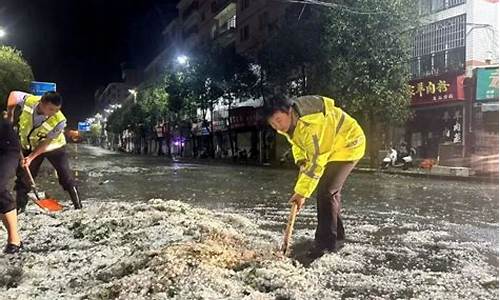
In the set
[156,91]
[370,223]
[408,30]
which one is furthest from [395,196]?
[156,91]

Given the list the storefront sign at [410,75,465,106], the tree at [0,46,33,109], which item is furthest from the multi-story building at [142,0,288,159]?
the tree at [0,46,33,109]

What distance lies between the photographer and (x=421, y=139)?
2633cm

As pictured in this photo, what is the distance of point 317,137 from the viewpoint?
4.55 m

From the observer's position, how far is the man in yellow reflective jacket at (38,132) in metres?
6.72

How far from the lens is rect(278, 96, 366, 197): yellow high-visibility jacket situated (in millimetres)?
4570

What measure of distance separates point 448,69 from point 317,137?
21939 mm

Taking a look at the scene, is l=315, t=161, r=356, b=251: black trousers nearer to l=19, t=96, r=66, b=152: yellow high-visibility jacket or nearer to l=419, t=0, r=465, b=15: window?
l=19, t=96, r=66, b=152: yellow high-visibility jacket

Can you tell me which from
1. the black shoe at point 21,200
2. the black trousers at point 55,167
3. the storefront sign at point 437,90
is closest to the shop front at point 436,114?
the storefront sign at point 437,90

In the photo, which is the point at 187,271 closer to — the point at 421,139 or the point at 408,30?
the point at 408,30

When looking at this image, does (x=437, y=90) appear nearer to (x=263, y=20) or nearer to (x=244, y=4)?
(x=263, y=20)

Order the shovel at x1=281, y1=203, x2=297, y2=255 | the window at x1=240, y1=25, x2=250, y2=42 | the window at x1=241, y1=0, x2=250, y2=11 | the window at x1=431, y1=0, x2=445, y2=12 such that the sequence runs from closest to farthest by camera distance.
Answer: the shovel at x1=281, y1=203, x2=297, y2=255, the window at x1=431, y1=0, x2=445, y2=12, the window at x1=240, y1=25, x2=250, y2=42, the window at x1=241, y1=0, x2=250, y2=11

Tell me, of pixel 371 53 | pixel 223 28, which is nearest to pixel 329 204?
pixel 371 53

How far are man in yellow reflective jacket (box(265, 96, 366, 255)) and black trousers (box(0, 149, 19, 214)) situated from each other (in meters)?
2.61

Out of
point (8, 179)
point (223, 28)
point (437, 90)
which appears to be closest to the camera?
point (8, 179)
